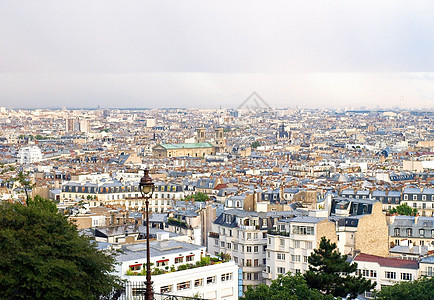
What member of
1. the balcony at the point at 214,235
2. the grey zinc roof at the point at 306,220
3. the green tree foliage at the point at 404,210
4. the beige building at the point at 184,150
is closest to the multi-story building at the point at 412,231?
the grey zinc roof at the point at 306,220

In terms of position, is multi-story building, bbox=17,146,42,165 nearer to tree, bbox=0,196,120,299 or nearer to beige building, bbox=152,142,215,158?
beige building, bbox=152,142,215,158

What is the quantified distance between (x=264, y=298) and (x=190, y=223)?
16.6m

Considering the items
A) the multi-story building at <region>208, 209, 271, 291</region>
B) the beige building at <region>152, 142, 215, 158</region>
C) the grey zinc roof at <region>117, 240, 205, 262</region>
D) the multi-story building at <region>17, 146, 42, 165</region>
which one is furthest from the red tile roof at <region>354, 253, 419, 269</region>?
the beige building at <region>152, 142, 215, 158</region>

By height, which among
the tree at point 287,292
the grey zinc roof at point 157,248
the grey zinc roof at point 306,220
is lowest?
the tree at point 287,292

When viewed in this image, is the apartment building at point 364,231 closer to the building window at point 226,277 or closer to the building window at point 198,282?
the building window at point 226,277

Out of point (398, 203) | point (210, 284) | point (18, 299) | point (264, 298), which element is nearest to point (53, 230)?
point (18, 299)

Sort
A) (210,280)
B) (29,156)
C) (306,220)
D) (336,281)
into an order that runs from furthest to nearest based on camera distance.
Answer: (29,156)
(306,220)
(336,281)
(210,280)

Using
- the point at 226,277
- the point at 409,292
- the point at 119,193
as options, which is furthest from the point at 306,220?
the point at 119,193

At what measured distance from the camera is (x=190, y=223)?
3650 centimetres

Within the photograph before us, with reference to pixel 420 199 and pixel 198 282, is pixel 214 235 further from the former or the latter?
pixel 420 199

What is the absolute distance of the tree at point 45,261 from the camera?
573 inches

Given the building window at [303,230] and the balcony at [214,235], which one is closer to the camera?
the building window at [303,230]

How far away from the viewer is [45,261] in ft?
48.9

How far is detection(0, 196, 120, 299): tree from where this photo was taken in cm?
1455
